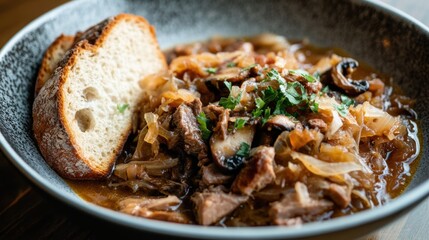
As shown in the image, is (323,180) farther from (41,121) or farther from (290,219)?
(41,121)

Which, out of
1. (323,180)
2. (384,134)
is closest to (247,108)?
(323,180)

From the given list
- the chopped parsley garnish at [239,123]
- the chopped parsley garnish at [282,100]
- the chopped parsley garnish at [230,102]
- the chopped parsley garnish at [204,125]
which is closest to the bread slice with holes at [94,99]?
the chopped parsley garnish at [204,125]

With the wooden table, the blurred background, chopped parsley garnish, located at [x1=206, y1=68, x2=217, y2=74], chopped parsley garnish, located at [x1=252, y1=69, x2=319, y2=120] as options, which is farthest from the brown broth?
the blurred background

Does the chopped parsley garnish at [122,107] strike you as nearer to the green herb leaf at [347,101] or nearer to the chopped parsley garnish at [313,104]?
the chopped parsley garnish at [313,104]

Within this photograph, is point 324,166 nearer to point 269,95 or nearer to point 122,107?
point 269,95

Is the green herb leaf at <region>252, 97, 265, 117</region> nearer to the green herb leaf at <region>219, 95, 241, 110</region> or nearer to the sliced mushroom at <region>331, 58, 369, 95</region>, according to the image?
the green herb leaf at <region>219, 95, 241, 110</region>

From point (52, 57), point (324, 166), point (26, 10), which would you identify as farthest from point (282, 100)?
point (26, 10)
